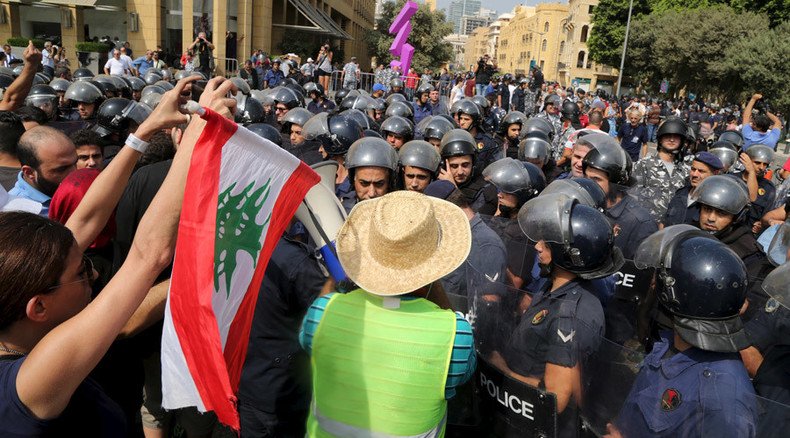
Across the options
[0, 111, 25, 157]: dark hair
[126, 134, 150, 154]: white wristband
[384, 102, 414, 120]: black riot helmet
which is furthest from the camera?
[384, 102, 414, 120]: black riot helmet

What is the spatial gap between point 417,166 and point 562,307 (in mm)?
3054

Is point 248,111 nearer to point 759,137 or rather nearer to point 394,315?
point 394,315

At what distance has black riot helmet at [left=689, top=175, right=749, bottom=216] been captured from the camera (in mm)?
4574

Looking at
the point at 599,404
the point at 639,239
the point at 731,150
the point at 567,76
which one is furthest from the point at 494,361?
the point at 567,76

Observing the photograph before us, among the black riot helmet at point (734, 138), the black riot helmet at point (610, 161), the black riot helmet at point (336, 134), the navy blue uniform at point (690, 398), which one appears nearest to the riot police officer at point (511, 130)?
the black riot helmet at point (610, 161)

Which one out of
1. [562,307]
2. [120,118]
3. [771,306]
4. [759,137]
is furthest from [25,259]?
[759,137]

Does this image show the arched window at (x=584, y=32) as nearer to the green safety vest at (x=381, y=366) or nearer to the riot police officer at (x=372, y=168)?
the riot police officer at (x=372, y=168)

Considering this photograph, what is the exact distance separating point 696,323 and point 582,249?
2.34 feet

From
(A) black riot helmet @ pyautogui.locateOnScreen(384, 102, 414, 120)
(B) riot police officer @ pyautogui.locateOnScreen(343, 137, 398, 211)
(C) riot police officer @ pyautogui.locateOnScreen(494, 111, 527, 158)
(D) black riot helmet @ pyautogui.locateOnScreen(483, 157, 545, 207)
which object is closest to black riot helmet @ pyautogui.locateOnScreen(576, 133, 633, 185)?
(D) black riot helmet @ pyautogui.locateOnScreen(483, 157, 545, 207)

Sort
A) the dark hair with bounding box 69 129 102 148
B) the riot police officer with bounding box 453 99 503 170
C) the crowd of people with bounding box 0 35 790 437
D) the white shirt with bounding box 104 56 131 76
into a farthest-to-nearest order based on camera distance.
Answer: the white shirt with bounding box 104 56 131 76 < the riot police officer with bounding box 453 99 503 170 < the dark hair with bounding box 69 129 102 148 < the crowd of people with bounding box 0 35 790 437

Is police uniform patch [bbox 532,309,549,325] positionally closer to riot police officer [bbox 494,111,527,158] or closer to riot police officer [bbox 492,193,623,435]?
riot police officer [bbox 492,193,623,435]

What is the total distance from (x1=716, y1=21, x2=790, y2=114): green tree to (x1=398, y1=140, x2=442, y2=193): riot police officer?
25414mm

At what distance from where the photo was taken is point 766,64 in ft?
88.1

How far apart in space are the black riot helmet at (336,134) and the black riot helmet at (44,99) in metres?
3.66
